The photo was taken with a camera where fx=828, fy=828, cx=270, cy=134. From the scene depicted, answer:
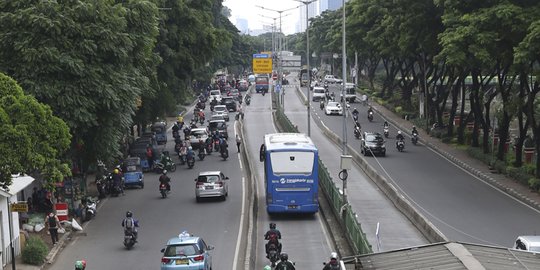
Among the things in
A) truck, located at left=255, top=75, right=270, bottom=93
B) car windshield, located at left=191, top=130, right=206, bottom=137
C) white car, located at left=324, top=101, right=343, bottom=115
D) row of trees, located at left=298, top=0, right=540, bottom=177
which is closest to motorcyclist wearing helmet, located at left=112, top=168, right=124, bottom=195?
row of trees, located at left=298, top=0, right=540, bottom=177

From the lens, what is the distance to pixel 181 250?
22.1 meters

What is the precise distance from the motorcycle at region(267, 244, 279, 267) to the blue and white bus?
7.51m

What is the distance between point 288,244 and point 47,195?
10516mm

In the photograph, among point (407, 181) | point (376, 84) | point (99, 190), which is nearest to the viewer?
point (99, 190)

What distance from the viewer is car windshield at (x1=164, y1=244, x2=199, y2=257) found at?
22.0 meters

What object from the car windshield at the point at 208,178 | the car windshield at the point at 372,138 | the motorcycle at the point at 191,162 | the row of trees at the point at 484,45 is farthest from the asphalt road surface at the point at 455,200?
the motorcycle at the point at 191,162

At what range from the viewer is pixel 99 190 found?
38438 millimetres

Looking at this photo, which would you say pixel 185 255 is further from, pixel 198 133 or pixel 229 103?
pixel 229 103

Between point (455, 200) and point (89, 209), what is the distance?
1576 cm

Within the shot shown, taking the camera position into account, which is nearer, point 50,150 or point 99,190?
point 50,150

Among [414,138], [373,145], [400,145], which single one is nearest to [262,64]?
[414,138]

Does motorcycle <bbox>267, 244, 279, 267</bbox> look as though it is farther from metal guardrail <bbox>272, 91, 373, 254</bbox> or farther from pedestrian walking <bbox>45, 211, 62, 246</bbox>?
pedestrian walking <bbox>45, 211, 62, 246</bbox>

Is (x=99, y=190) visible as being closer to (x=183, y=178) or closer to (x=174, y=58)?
(x=183, y=178)

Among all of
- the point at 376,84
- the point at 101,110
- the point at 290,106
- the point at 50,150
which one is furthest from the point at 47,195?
the point at 376,84
